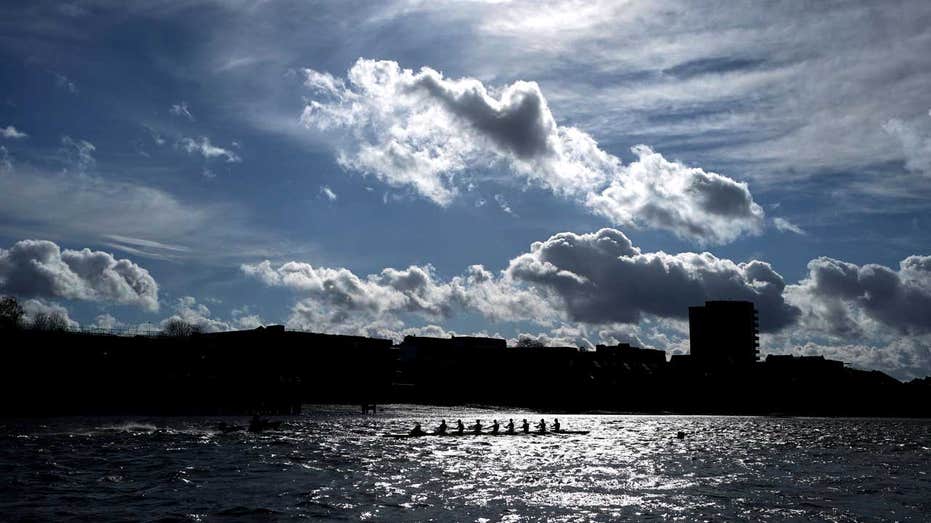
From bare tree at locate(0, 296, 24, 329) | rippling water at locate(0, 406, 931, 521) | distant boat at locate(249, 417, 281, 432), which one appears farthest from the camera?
bare tree at locate(0, 296, 24, 329)

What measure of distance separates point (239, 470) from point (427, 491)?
14.8 m

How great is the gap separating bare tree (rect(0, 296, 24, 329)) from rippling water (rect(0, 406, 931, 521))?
376ft

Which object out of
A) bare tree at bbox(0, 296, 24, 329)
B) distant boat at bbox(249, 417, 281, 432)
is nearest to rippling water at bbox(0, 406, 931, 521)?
distant boat at bbox(249, 417, 281, 432)

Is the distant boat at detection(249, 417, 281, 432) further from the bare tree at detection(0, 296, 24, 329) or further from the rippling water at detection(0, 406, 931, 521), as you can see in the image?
the bare tree at detection(0, 296, 24, 329)

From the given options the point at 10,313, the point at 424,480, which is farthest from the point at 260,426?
the point at 10,313

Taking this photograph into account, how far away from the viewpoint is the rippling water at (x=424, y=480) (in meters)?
41.6

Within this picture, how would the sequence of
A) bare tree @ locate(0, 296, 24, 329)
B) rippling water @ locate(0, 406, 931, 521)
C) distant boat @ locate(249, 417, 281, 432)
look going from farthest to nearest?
bare tree @ locate(0, 296, 24, 329), distant boat @ locate(249, 417, 281, 432), rippling water @ locate(0, 406, 931, 521)

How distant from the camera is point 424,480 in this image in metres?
53.8

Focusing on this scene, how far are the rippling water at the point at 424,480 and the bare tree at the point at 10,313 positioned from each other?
114482 millimetres

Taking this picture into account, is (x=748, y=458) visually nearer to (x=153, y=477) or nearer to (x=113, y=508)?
(x=153, y=477)

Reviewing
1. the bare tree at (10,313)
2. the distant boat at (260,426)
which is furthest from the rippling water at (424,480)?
the bare tree at (10,313)

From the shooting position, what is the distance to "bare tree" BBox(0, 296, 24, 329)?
192 meters

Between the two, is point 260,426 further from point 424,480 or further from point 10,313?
point 10,313

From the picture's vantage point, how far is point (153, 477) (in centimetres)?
5122
